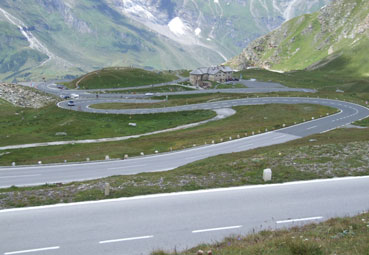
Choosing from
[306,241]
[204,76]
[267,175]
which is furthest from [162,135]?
[204,76]

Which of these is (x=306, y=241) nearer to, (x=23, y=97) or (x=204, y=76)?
(x=23, y=97)

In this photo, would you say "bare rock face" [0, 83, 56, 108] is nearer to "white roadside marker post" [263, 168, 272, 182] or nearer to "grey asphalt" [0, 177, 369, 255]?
"grey asphalt" [0, 177, 369, 255]

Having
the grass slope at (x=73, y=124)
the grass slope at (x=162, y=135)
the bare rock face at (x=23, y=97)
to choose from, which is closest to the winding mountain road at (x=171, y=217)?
the grass slope at (x=162, y=135)

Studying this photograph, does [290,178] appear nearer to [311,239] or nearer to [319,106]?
[311,239]

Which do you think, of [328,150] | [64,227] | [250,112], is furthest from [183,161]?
[250,112]

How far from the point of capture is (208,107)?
109125 millimetres

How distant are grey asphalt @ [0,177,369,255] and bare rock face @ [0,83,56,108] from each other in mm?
138830

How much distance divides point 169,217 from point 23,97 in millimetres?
153319

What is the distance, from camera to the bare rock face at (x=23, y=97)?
141m

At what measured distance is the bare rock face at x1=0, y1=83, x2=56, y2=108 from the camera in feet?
463

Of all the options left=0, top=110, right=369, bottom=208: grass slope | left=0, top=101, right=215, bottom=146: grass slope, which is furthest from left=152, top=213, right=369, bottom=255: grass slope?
left=0, top=101, right=215, bottom=146: grass slope

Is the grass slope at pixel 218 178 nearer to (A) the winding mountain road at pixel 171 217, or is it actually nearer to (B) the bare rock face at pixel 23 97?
(A) the winding mountain road at pixel 171 217

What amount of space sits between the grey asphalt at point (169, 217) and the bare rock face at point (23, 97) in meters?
139

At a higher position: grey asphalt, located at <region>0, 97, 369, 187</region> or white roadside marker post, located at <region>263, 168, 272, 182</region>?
grey asphalt, located at <region>0, 97, 369, 187</region>
